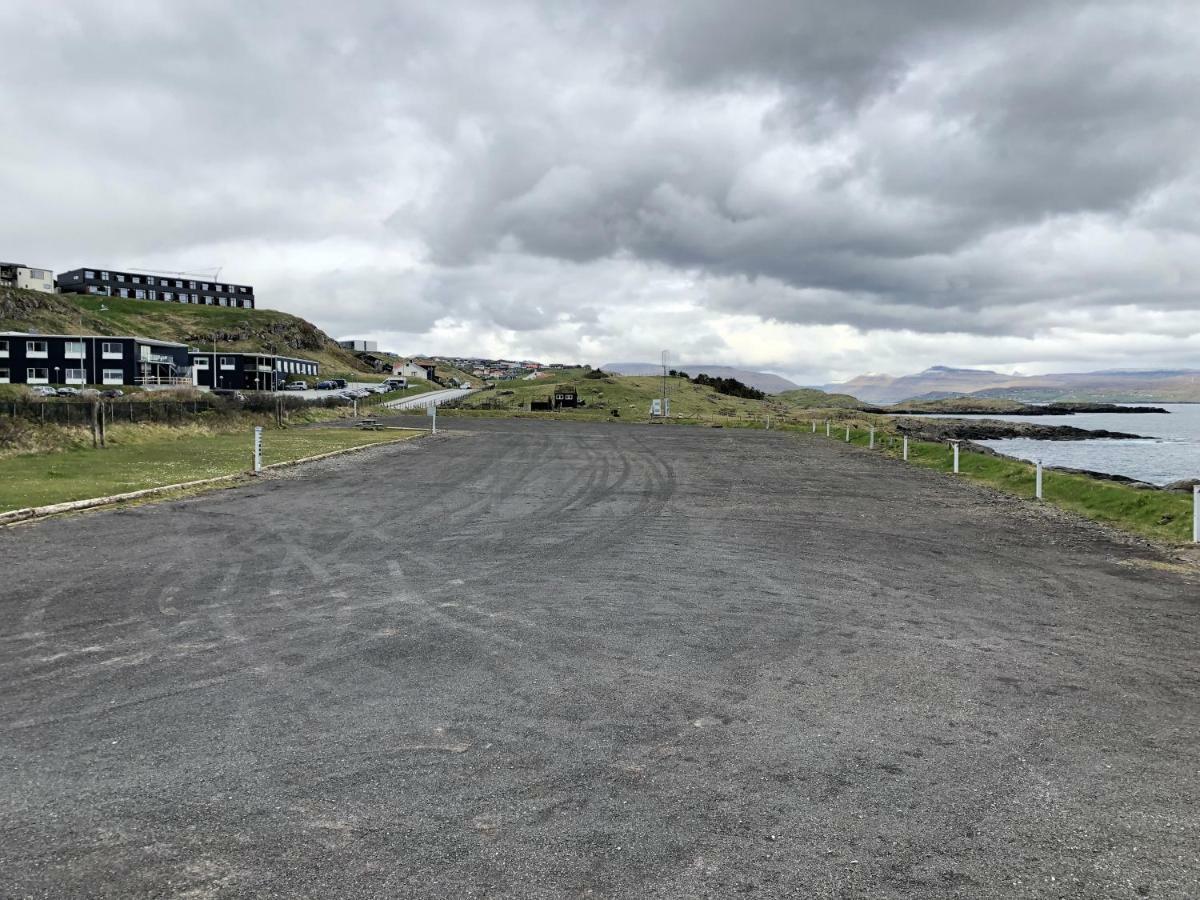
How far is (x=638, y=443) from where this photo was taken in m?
41.1

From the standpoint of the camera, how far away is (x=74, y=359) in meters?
90.2

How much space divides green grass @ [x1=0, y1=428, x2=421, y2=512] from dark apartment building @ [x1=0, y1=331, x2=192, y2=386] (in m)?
68.4

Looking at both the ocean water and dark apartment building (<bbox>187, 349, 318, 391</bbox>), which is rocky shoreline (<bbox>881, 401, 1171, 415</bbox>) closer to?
the ocean water

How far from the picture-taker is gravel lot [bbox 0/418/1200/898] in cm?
384

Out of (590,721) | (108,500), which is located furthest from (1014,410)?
(590,721)

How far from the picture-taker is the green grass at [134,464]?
17.1 metres

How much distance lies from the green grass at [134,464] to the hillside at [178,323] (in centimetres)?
11205

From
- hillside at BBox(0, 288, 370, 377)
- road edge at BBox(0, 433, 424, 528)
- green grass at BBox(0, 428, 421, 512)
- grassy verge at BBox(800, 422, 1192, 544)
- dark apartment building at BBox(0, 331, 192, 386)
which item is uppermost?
hillside at BBox(0, 288, 370, 377)

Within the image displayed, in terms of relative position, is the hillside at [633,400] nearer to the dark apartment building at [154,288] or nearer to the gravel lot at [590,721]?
the gravel lot at [590,721]

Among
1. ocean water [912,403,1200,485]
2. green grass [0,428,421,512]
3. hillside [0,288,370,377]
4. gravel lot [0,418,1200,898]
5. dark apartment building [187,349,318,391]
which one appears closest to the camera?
gravel lot [0,418,1200,898]

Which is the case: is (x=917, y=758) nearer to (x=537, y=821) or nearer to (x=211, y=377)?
(x=537, y=821)

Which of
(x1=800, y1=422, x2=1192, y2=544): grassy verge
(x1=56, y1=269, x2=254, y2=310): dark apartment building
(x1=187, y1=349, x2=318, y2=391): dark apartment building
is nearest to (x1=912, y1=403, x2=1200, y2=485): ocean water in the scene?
(x1=800, y1=422, x2=1192, y2=544): grassy verge

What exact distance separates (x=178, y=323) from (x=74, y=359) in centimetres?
7620

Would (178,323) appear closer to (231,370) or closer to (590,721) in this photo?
(231,370)
